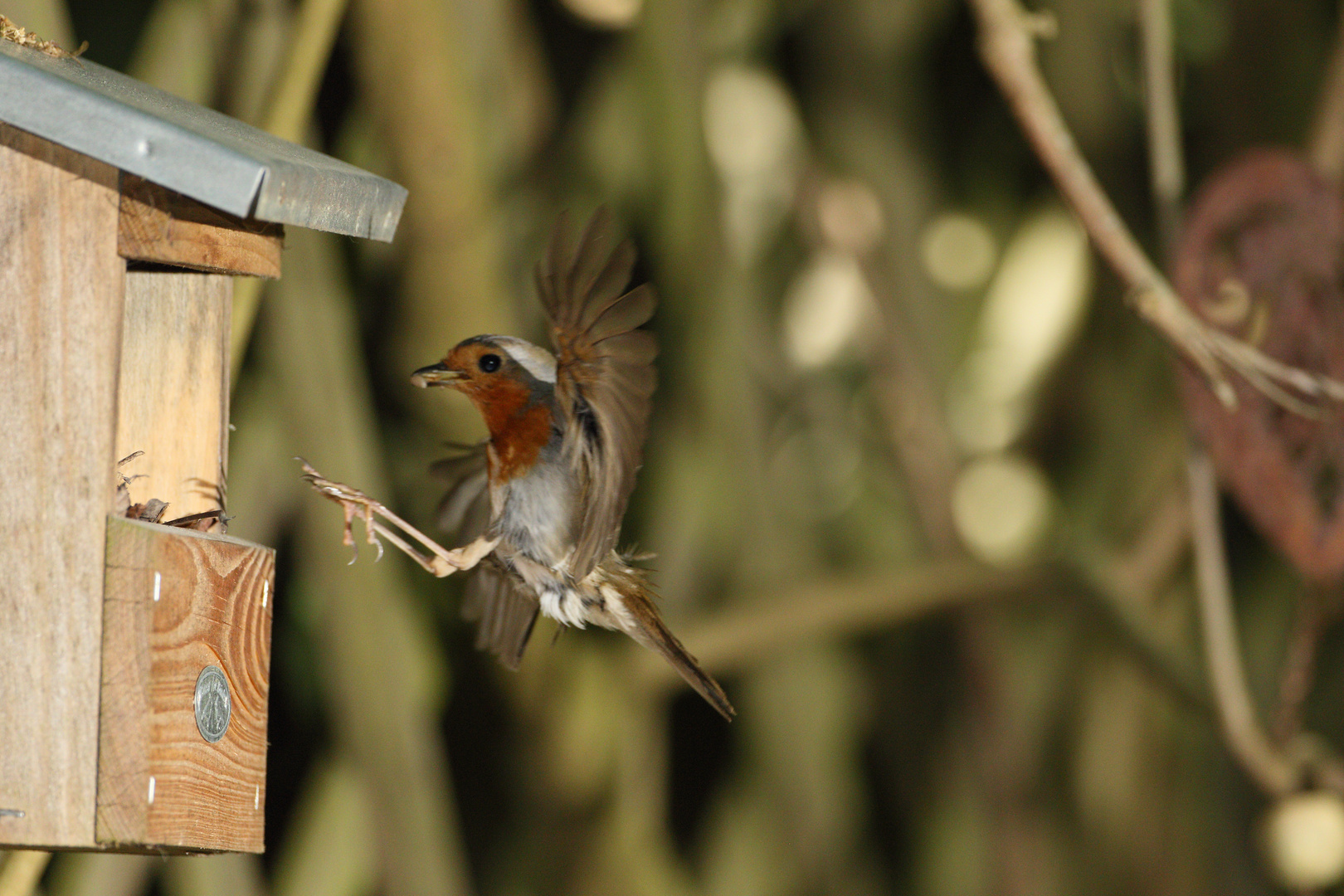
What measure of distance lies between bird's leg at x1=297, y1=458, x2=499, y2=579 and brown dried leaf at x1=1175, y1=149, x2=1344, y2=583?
Result: 90 cm

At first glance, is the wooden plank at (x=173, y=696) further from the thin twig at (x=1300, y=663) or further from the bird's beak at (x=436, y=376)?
the thin twig at (x=1300, y=663)

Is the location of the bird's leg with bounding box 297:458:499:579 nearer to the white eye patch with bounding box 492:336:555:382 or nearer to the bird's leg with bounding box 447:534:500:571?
the bird's leg with bounding box 447:534:500:571

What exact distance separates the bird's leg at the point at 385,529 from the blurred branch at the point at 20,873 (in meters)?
0.39

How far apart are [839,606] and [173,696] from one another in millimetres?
1480

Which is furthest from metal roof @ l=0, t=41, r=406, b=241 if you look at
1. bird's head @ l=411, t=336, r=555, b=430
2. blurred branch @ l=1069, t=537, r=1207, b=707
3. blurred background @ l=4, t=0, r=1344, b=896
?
blurred branch @ l=1069, t=537, r=1207, b=707

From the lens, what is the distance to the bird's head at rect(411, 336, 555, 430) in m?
1.43

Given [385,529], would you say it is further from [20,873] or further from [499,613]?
[20,873]

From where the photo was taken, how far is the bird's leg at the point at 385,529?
1248 mm

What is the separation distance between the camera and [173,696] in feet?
3.72

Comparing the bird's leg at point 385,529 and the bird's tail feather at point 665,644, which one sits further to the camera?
the bird's tail feather at point 665,644

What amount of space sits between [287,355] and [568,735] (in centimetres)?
77

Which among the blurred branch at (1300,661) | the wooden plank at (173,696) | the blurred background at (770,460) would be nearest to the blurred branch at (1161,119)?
the blurred background at (770,460)

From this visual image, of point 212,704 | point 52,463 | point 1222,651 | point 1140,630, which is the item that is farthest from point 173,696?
point 1140,630

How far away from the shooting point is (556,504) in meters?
1.42
